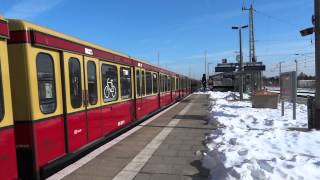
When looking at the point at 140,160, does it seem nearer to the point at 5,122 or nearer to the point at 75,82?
the point at 75,82

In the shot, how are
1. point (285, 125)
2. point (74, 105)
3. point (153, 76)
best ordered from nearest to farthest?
point (74, 105) < point (285, 125) < point (153, 76)

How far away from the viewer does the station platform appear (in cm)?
751

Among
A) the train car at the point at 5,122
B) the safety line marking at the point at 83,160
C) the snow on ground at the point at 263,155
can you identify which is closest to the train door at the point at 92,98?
the safety line marking at the point at 83,160

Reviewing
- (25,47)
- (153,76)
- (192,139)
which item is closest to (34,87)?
(25,47)

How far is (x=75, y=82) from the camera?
827cm

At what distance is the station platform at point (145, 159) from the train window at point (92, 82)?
1230mm

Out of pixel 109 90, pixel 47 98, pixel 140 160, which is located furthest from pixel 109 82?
pixel 47 98

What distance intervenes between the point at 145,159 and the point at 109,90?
277 cm

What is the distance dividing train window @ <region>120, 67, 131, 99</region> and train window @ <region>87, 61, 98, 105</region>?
2961mm

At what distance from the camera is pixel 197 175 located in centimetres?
746

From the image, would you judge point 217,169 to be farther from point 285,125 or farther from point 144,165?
point 285,125

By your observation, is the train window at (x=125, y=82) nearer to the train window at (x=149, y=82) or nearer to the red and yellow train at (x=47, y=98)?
Result: the red and yellow train at (x=47, y=98)

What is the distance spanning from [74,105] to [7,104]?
104 inches

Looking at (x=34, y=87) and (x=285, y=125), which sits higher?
(x=34, y=87)
